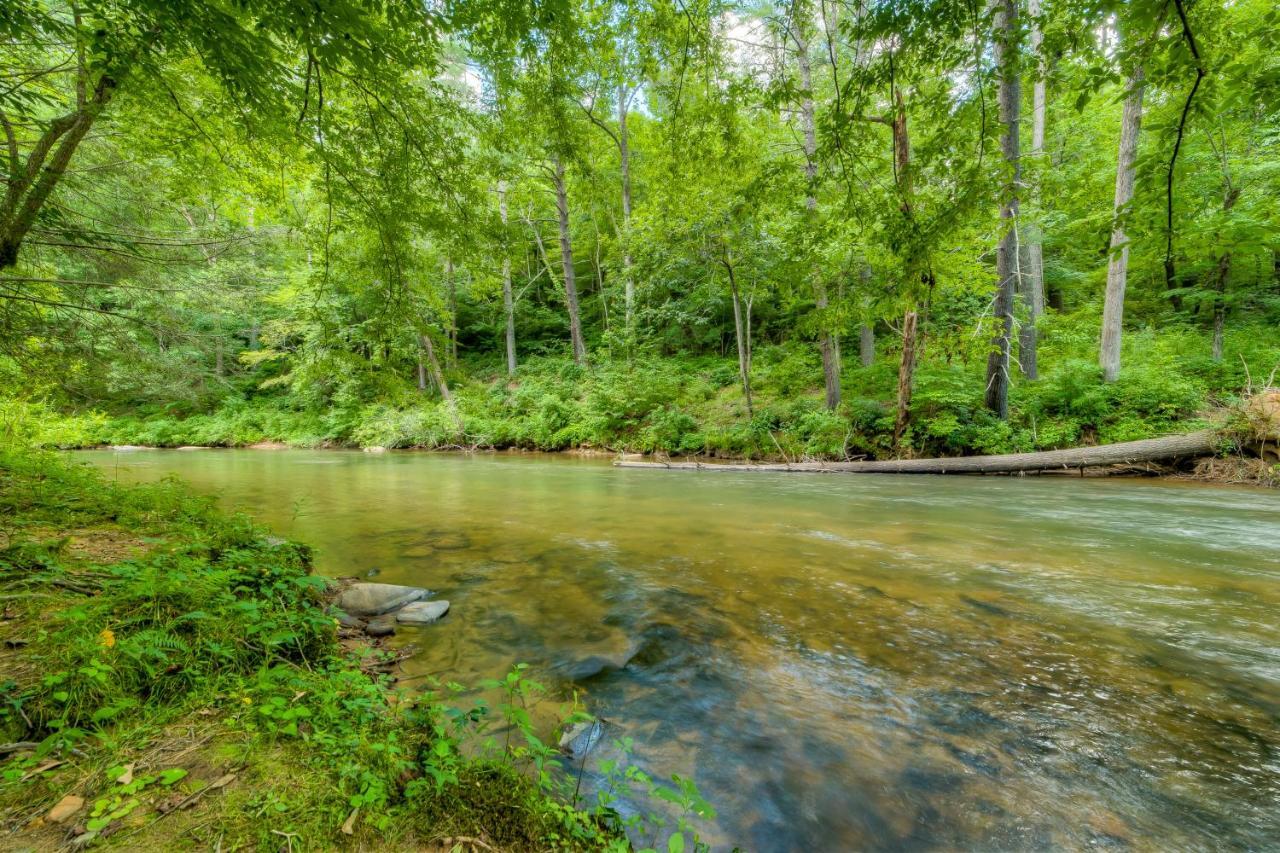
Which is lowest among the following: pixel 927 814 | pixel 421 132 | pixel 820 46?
pixel 927 814

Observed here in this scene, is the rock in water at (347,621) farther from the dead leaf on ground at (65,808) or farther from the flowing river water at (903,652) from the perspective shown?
the dead leaf on ground at (65,808)

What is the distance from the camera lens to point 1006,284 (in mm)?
10383

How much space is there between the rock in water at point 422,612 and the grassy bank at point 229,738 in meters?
→ 0.67

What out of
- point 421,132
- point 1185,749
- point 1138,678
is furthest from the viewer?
point 421,132

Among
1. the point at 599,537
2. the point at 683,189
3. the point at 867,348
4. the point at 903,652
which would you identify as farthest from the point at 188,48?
the point at 867,348

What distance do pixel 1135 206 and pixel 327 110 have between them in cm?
598

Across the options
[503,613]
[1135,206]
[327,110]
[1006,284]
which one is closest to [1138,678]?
[1135,206]

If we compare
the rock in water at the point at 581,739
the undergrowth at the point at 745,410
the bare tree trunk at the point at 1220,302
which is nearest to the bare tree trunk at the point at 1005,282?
the undergrowth at the point at 745,410

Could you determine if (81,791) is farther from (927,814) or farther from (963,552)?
(963,552)

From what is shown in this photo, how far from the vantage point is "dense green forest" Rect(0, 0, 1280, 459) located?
3119 mm

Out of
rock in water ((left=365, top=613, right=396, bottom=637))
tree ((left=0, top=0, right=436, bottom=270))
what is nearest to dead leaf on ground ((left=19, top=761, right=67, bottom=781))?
rock in water ((left=365, top=613, right=396, bottom=637))

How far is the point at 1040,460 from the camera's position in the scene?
Result: 31.6ft

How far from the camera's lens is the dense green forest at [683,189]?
312 centimetres

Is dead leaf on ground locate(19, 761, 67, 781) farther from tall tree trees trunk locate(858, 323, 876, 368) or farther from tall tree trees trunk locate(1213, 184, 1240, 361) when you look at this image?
tall tree trees trunk locate(858, 323, 876, 368)
